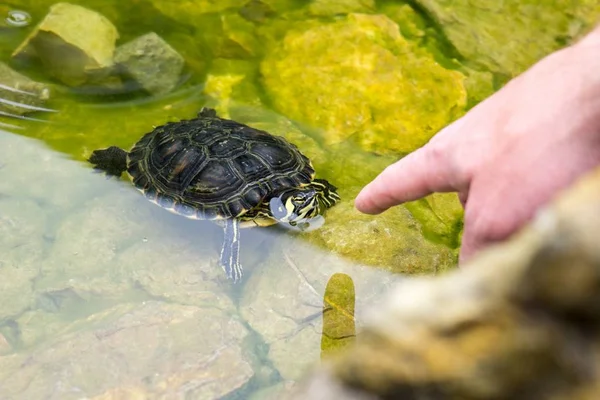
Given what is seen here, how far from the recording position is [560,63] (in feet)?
3.41

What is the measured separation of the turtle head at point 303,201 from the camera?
2.68 meters

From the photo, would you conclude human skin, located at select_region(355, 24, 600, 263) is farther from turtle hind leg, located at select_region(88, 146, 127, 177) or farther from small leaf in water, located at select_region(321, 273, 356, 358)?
turtle hind leg, located at select_region(88, 146, 127, 177)

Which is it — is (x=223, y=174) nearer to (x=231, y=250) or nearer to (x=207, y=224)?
(x=207, y=224)

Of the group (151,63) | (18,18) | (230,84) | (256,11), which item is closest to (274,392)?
(230,84)

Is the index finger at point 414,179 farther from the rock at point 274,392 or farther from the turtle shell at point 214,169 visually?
the turtle shell at point 214,169

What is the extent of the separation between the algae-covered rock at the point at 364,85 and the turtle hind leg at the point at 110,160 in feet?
3.32

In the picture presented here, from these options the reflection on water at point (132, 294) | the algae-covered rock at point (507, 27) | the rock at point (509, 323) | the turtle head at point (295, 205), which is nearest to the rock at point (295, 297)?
the reflection on water at point (132, 294)

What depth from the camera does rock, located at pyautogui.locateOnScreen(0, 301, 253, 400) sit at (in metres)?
2.03

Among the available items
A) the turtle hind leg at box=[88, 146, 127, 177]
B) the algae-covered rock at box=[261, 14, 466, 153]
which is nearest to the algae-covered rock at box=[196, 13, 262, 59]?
the algae-covered rock at box=[261, 14, 466, 153]

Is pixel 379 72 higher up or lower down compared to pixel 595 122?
lower down

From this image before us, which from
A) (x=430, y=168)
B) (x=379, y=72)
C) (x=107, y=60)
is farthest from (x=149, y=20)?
(x=430, y=168)

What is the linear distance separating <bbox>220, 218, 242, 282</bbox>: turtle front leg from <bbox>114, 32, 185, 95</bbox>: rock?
1214mm

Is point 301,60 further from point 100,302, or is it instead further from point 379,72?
point 100,302

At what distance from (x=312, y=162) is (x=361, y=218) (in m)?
0.64
